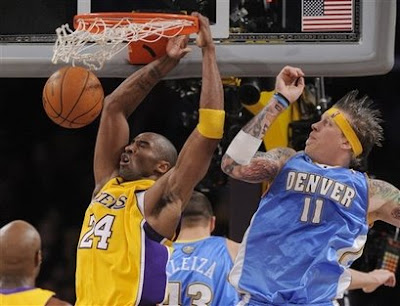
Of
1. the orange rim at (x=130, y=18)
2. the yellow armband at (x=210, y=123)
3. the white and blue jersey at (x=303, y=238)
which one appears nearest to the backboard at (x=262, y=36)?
the orange rim at (x=130, y=18)

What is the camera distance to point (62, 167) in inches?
328

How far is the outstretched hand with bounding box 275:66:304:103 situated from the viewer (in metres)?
4.50

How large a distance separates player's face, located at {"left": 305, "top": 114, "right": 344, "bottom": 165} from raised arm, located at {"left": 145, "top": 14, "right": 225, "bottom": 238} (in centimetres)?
44

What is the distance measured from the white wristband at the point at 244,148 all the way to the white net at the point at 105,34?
24.4 inches

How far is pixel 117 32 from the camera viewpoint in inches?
186

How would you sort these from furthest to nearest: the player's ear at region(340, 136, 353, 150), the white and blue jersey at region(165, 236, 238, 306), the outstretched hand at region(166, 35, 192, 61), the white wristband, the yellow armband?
the white and blue jersey at region(165, 236, 238, 306), the outstretched hand at region(166, 35, 192, 61), the player's ear at region(340, 136, 353, 150), the yellow armband, the white wristband

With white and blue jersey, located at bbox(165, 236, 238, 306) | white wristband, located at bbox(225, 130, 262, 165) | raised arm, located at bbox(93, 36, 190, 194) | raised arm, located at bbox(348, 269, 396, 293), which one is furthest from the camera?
white and blue jersey, located at bbox(165, 236, 238, 306)

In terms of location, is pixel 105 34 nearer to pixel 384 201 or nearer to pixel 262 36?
pixel 262 36

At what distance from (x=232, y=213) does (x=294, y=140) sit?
2.23 ft

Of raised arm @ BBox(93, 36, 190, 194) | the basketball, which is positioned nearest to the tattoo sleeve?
raised arm @ BBox(93, 36, 190, 194)

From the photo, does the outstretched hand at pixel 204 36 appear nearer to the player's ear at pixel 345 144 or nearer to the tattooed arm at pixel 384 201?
the player's ear at pixel 345 144

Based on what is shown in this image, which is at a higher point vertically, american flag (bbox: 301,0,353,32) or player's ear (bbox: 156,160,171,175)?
american flag (bbox: 301,0,353,32)

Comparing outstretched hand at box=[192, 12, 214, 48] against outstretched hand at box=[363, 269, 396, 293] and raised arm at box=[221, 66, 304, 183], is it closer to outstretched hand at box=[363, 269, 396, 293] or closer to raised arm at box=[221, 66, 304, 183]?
raised arm at box=[221, 66, 304, 183]

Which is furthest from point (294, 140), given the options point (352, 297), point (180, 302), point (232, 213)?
point (352, 297)
